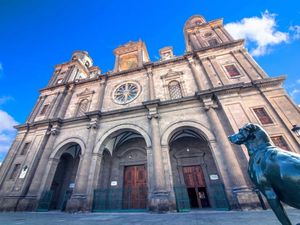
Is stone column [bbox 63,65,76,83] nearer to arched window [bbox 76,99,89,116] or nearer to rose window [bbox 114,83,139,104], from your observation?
arched window [bbox 76,99,89,116]

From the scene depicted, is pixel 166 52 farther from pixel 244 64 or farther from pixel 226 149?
pixel 226 149

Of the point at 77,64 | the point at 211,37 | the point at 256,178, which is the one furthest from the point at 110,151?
the point at 211,37

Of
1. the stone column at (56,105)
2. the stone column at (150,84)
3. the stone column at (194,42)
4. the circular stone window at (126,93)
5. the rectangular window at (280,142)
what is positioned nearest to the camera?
the rectangular window at (280,142)

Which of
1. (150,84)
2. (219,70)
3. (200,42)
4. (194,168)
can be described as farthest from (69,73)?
(194,168)

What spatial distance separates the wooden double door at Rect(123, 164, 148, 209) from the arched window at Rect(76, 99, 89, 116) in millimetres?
7630

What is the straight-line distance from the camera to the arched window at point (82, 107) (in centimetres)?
1604

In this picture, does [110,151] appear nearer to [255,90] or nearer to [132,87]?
[132,87]

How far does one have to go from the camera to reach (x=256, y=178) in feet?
8.61

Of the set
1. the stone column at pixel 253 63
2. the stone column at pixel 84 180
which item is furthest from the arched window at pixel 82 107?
the stone column at pixel 253 63

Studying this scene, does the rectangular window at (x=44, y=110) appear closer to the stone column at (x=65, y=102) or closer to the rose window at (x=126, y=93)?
the stone column at (x=65, y=102)

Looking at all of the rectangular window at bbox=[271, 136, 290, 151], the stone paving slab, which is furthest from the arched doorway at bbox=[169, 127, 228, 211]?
the rectangular window at bbox=[271, 136, 290, 151]

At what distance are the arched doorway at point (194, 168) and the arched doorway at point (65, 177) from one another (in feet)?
32.0

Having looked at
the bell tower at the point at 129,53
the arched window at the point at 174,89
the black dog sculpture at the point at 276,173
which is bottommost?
the black dog sculpture at the point at 276,173

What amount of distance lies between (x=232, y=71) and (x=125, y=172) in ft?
45.3
